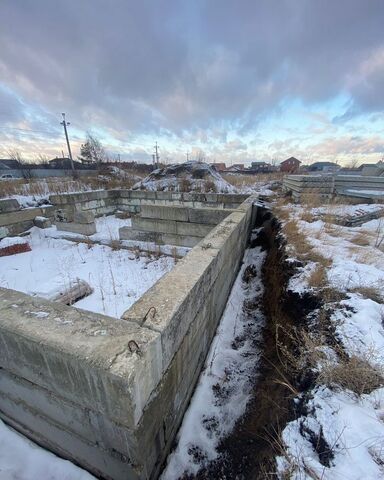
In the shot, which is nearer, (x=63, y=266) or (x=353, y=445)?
(x=353, y=445)

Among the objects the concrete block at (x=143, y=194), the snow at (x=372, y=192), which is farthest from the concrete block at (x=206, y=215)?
the snow at (x=372, y=192)

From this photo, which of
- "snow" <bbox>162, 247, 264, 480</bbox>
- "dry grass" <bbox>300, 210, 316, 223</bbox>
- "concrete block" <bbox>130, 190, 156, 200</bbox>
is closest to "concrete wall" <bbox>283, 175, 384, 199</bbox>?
"dry grass" <bbox>300, 210, 316, 223</bbox>

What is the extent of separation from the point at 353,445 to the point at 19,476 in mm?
2411

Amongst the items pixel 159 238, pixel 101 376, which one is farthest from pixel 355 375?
pixel 159 238

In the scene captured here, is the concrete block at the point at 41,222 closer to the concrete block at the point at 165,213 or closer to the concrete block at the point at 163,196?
the concrete block at the point at 165,213

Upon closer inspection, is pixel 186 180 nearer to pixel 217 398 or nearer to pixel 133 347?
pixel 217 398

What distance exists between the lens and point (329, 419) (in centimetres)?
146

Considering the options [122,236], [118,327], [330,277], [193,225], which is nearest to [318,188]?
[193,225]

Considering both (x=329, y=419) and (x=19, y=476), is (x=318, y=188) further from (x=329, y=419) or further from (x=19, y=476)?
(x=19, y=476)

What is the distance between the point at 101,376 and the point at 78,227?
20.6ft

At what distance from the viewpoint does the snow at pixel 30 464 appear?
1718mm

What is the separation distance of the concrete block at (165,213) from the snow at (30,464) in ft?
14.8

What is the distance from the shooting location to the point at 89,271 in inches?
182

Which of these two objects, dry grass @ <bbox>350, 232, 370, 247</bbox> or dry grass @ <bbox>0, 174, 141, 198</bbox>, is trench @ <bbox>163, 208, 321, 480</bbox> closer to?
dry grass @ <bbox>350, 232, 370, 247</bbox>
